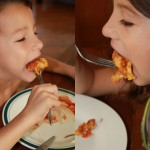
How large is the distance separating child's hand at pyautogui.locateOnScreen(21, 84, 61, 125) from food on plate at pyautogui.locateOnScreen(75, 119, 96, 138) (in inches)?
4.6

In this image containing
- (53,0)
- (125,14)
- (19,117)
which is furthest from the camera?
→ (53,0)

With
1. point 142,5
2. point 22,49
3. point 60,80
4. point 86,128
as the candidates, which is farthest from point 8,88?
point 142,5

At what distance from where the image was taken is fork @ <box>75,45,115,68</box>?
33 cm

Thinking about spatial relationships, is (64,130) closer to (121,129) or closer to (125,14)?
(121,129)

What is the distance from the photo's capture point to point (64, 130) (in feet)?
1.80

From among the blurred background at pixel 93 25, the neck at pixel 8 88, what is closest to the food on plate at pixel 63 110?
the neck at pixel 8 88

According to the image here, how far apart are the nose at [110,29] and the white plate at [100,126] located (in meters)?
0.09

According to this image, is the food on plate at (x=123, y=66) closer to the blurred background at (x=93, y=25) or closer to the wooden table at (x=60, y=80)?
the blurred background at (x=93, y=25)

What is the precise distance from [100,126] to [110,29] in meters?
0.14

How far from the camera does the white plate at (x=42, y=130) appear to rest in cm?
50

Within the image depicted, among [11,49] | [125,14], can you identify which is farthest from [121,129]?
[11,49]

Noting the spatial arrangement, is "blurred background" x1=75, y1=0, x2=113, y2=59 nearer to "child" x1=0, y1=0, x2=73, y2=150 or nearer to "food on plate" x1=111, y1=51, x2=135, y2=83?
"food on plate" x1=111, y1=51, x2=135, y2=83

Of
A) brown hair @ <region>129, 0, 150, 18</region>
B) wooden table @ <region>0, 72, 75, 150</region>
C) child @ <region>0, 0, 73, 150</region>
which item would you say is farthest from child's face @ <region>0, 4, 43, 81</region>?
brown hair @ <region>129, 0, 150, 18</region>

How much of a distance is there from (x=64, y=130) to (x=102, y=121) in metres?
0.19
